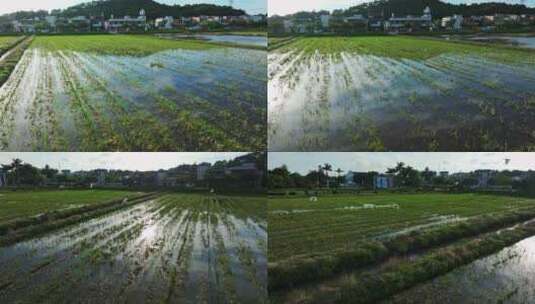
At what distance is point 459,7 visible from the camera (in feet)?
19.0

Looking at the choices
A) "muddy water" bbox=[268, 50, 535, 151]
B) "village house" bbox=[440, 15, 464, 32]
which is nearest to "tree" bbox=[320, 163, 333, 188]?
"muddy water" bbox=[268, 50, 535, 151]

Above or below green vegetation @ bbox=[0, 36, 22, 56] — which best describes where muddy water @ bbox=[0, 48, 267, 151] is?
below

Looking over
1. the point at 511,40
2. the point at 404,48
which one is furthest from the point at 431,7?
the point at 511,40

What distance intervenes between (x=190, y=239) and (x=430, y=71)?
329cm

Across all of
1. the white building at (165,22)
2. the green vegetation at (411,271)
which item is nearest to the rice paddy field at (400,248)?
the green vegetation at (411,271)

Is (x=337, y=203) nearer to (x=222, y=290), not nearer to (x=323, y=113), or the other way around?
(x=323, y=113)

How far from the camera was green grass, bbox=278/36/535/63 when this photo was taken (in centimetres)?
571

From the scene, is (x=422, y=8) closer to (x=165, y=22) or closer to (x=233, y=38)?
(x=233, y=38)

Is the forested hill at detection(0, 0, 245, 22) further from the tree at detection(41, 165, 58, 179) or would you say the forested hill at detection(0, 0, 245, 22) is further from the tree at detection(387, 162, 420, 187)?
the tree at detection(387, 162, 420, 187)

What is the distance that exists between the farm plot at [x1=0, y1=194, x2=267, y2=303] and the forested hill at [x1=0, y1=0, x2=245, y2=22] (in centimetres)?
213

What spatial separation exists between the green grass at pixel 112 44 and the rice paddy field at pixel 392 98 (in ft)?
4.55

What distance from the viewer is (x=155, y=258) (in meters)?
5.43

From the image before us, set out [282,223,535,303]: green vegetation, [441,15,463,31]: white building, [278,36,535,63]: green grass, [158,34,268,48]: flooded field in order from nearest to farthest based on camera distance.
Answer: [282,223,535,303]: green vegetation → [158,34,268,48]: flooded field → [278,36,535,63]: green grass → [441,15,463,31]: white building

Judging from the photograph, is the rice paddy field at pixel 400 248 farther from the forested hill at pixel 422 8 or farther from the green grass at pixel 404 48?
the forested hill at pixel 422 8
